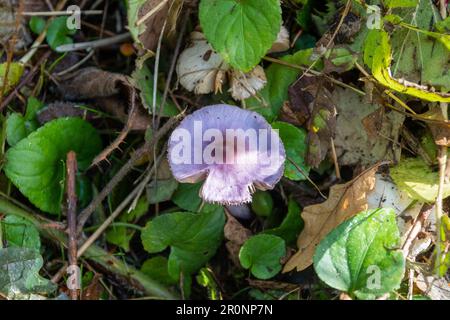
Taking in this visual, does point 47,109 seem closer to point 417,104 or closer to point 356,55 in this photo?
point 356,55

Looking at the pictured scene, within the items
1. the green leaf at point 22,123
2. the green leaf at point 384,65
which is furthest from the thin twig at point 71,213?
the green leaf at point 384,65

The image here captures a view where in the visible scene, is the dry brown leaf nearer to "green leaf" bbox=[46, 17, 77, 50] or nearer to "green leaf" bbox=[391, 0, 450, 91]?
"green leaf" bbox=[391, 0, 450, 91]

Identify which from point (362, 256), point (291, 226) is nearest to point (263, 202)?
point (291, 226)

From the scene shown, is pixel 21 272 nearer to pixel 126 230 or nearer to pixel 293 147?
pixel 126 230

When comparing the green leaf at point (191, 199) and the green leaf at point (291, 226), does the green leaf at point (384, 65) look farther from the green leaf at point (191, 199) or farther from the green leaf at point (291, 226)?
the green leaf at point (191, 199)

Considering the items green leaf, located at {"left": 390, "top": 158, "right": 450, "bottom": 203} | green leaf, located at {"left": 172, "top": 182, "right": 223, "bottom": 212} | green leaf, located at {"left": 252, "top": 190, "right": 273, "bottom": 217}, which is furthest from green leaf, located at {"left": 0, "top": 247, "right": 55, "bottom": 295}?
green leaf, located at {"left": 390, "top": 158, "right": 450, "bottom": 203}

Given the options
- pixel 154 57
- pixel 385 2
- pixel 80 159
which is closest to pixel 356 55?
pixel 385 2
